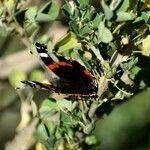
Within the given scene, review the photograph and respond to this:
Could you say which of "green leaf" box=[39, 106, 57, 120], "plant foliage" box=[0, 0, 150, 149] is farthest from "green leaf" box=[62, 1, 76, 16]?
"green leaf" box=[39, 106, 57, 120]

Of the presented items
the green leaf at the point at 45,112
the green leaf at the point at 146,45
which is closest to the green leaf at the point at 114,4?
the green leaf at the point at 146,45

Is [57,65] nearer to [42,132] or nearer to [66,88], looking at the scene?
[66,88]

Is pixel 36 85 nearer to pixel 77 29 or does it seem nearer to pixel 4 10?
pixel 77 29

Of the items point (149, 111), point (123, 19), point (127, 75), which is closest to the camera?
A: point (123, 19)

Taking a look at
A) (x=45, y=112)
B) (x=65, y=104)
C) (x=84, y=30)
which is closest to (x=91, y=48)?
(x=84, y=30)

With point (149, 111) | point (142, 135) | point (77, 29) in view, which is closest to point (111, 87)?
point (77, 29)

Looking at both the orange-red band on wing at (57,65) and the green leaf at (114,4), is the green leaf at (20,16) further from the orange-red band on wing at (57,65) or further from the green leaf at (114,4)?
the green leaf at (114,4)

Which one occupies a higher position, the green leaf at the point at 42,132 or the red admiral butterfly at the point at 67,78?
the red admiral butterfly at the point at 67,78

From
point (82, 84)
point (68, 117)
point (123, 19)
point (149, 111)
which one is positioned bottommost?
point (149, 111)

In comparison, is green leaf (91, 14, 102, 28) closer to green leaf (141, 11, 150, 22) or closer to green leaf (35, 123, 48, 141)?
green leaf (141, 11, 150, 22)
